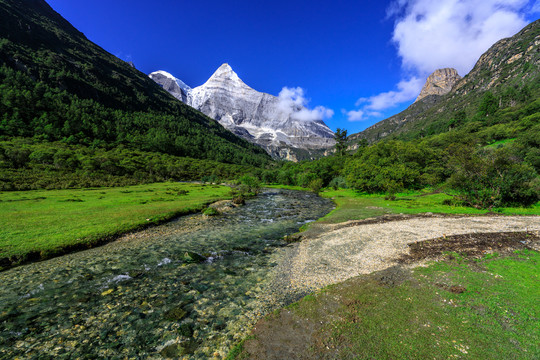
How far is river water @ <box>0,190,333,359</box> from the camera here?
33.0ft

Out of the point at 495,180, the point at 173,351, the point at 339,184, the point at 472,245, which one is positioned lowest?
the point at 173,351

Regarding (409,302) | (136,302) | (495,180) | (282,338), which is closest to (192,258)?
(136,302)

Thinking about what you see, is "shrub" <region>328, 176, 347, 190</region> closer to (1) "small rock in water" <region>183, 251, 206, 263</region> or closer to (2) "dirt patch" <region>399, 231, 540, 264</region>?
(2) "dirt patch" <region>399, 231, 540, 264</region>

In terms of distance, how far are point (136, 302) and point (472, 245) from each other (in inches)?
1112

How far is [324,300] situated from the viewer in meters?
12.3

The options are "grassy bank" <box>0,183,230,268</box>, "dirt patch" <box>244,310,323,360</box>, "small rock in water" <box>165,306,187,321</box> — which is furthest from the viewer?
"grassy bank" <box>0,183,230,268</box>

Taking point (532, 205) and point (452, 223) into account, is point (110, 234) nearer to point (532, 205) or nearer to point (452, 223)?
point (452, 223)

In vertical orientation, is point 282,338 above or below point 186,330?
above

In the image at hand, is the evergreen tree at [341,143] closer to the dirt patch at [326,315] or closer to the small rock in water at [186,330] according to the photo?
the dirt patch at [326,315]

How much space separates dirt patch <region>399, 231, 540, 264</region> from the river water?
13.7m

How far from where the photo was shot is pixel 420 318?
32.3ft

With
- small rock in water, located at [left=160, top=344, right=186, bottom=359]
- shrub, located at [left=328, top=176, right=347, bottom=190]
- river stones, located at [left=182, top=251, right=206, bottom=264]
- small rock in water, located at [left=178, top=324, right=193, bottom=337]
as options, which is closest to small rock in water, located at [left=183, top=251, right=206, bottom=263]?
river stones, located at [left=182, top=251, right=206, bottom=264]

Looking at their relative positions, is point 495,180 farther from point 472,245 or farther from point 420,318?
point 420,318

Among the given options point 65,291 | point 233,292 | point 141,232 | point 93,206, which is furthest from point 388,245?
point 93,206
